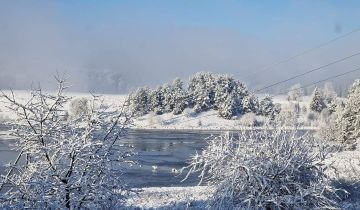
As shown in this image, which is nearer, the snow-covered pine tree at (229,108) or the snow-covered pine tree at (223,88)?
the snow-covered pine tree at (229,108)

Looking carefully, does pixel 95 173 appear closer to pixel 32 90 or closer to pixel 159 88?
pixel 32 90

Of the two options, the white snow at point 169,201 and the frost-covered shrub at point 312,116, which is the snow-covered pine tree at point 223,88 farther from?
the white snow at point 169,201

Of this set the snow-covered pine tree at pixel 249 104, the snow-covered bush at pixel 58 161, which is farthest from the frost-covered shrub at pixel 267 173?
the snow-covered pine tree at pixel 249 104

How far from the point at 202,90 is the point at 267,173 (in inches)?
3679

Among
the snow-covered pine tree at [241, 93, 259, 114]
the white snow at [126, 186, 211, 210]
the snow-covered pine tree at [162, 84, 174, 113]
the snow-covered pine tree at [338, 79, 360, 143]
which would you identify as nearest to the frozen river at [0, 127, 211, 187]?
the white snow at [126, 186, 211, 210]

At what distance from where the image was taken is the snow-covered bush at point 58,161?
31.5 feet

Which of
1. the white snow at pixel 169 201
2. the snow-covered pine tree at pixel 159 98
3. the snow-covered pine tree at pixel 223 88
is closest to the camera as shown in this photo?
the white snow at pixel 169 201

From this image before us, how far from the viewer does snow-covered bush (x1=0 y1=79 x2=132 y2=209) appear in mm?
9602

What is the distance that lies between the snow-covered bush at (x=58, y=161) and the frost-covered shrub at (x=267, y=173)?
3625mm

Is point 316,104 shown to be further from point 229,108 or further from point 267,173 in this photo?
point 267,173

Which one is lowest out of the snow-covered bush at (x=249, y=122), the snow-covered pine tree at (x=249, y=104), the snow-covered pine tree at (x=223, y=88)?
the snow-covered bush at (x=249, y=122)

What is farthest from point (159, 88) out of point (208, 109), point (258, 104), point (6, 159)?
point (6, 159)

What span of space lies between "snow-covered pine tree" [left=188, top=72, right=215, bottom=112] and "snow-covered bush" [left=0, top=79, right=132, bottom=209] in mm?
87268

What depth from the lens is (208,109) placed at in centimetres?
10750
